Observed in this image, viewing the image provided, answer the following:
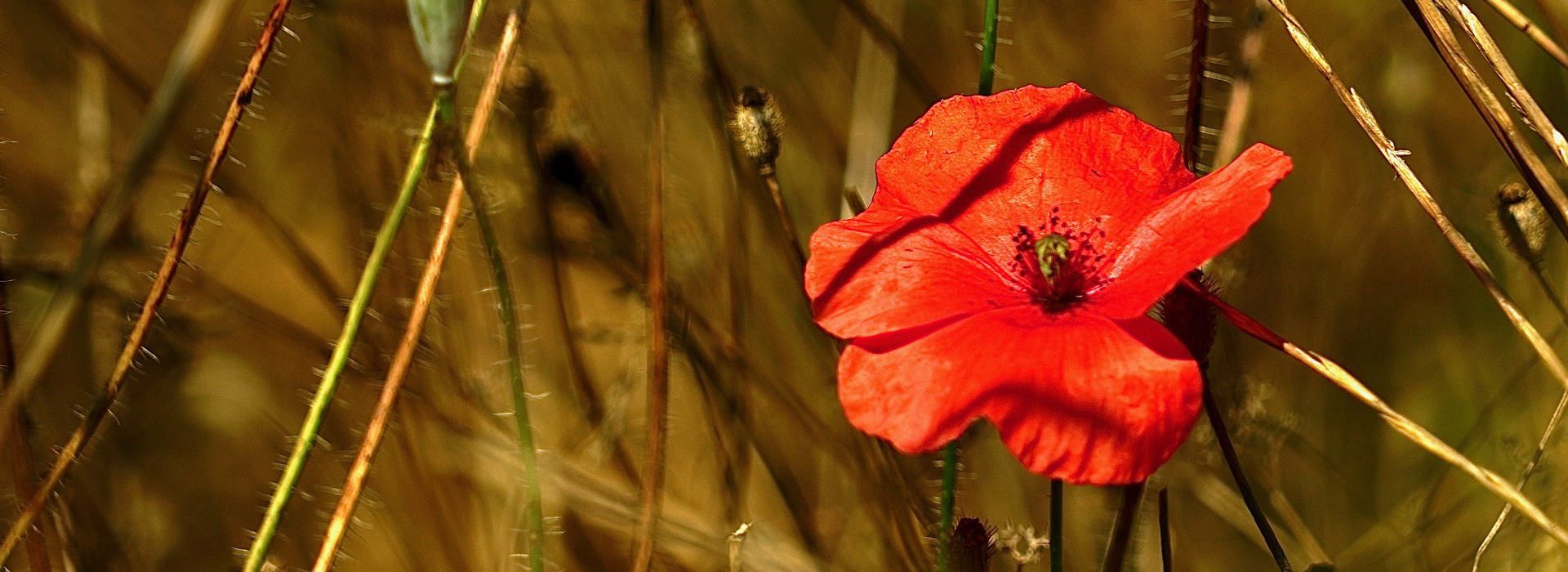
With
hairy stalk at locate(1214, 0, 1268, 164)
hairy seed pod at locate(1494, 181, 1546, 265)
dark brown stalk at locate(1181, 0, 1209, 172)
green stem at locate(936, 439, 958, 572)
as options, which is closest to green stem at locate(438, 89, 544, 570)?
green stem at locate(936, 439, 958, 572)

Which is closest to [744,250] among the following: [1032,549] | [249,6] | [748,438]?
[748,438]

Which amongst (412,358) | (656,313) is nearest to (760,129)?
(656,313)

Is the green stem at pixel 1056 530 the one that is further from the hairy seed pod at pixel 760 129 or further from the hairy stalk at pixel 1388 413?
the hairy seed pod at pixel 760 129

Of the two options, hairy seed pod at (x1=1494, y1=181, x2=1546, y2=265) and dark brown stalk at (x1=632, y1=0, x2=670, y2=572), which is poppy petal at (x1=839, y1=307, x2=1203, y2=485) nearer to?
dark brown stalk at (x1=632, y1=0, x2=670, y2=572)

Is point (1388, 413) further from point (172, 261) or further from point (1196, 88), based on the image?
point (172, 261)

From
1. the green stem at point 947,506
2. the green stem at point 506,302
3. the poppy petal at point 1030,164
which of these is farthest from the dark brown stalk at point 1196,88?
the green stem at point 506,302

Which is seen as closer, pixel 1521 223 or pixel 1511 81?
pixel 1511 81

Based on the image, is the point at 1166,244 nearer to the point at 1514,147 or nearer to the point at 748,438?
the point at 1514,147
